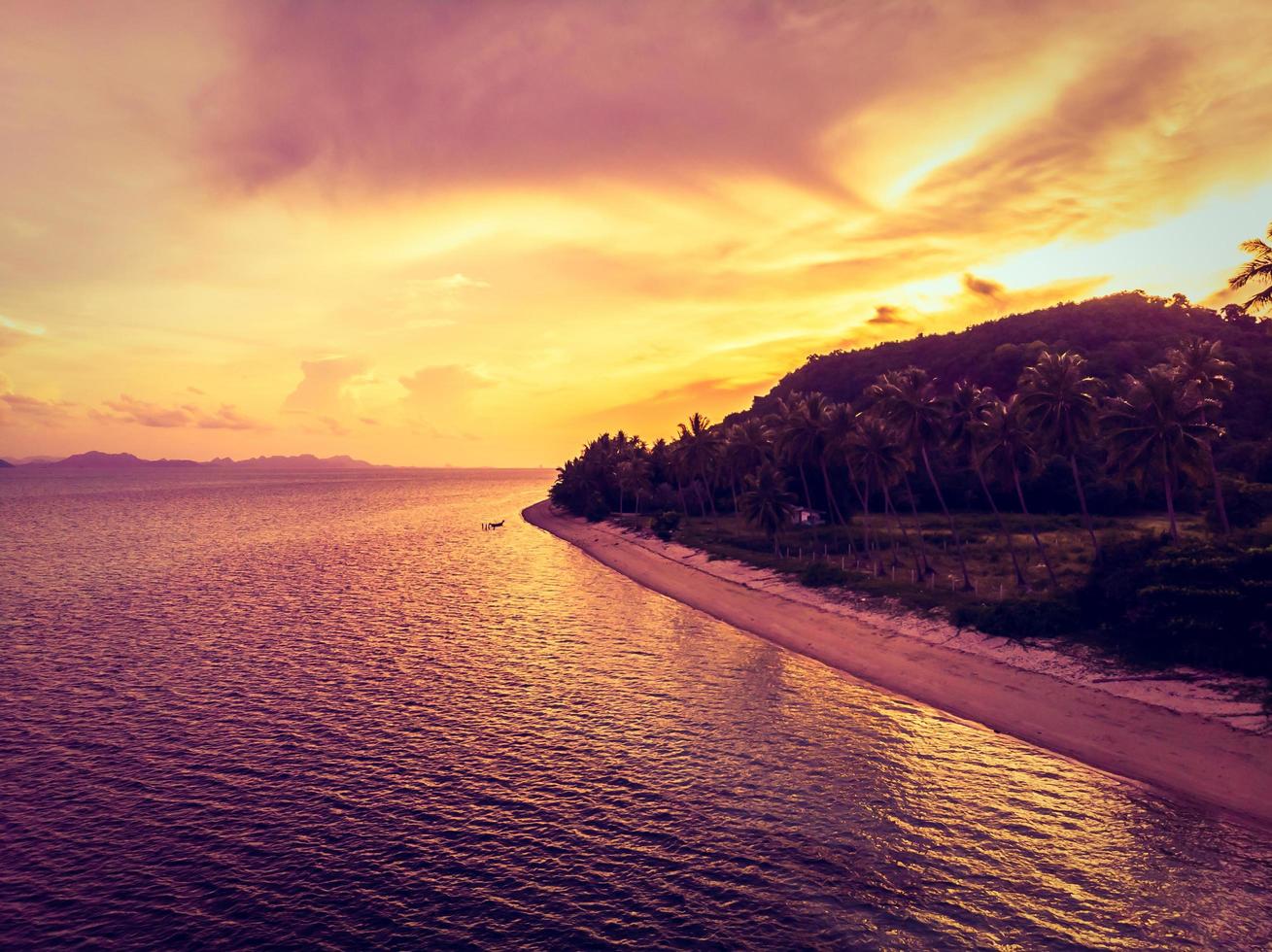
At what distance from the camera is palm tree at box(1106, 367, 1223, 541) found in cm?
5019

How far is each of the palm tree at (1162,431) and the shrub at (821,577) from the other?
27744mm

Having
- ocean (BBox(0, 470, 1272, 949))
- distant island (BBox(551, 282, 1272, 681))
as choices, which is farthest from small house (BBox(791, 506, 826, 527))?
ocean (BBox(0, 470, 1272, 949))

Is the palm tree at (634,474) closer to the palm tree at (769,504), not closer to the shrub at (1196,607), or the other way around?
the palm tree at (769,504)

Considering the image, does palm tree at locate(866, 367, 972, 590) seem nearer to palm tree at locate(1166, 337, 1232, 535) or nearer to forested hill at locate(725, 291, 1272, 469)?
palm tree at locate(1166, 337, 1232, 535)

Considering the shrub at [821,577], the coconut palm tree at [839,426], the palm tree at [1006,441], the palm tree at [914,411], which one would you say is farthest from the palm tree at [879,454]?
the palm tree at [1006,441]

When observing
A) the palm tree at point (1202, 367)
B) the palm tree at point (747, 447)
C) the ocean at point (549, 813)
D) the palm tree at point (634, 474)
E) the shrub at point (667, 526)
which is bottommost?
the ocean at point (549, 813)

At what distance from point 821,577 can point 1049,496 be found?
60736mm

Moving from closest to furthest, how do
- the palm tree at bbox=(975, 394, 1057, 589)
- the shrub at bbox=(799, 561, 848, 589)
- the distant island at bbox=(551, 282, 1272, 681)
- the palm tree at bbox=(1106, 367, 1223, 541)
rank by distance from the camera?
1. the distant island at bbox=(551, 282, 1272, 681)
2. the palm tree at bbox=(1106, 367, 1223, 541)
3. the palm tree at bbox=(975, 394, 1057, 589)
4. the shrub at bbox=(799, 561, 848, 589)

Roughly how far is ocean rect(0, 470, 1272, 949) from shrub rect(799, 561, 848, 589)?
60.2 ft

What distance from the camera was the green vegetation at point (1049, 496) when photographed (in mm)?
43656

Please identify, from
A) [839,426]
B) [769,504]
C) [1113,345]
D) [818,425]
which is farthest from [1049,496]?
[1113,345]

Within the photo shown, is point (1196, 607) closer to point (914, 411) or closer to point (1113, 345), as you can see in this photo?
point (914, 411)

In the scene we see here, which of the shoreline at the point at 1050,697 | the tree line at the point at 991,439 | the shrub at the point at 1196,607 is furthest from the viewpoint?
the tree line at the point at 991,439

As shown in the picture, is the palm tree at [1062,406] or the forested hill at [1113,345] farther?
the forested hill at [1113,345]
